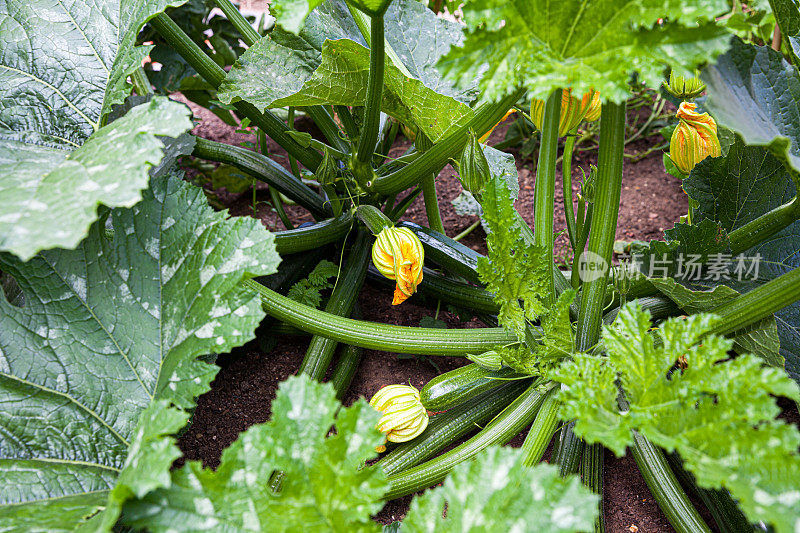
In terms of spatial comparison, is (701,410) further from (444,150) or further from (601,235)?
(444,150)

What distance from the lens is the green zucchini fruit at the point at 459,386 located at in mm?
1206

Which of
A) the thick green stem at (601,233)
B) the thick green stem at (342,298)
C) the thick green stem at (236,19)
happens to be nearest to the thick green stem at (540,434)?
the thick green stem at (601,233)

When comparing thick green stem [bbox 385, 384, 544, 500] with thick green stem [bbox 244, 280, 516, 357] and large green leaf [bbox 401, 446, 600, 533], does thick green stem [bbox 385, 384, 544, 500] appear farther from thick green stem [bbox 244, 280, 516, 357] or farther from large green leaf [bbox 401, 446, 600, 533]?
large green leaf [bbox 401, 446, 600, 533]

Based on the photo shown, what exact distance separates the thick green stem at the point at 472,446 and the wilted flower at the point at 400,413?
9 centimetres

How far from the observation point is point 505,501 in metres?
0.71

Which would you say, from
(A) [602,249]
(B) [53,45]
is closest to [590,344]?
(A) [602,249]

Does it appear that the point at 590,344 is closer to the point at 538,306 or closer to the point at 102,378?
the point at 538,306

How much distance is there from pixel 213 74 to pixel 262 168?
260 millimetres

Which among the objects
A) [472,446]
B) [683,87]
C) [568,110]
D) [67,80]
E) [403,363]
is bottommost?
[472,446]

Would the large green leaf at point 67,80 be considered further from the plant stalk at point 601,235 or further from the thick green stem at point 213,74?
the plant stalk at point 601,235

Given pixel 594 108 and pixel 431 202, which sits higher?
pixel 594 108

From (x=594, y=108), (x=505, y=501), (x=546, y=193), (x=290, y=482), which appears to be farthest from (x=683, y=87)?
(x=290, y=482)

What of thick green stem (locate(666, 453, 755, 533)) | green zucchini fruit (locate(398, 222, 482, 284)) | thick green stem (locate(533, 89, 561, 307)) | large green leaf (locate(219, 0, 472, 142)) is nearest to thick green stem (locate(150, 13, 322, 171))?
large green leaf (locate(219, 0, 472, 142))

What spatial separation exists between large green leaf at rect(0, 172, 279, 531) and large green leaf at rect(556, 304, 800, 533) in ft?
1.68
